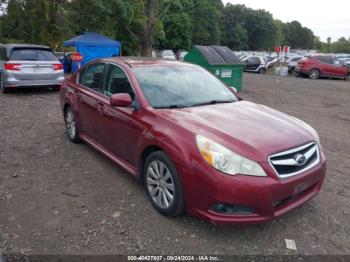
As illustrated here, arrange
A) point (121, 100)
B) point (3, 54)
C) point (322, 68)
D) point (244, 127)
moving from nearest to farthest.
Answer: point (244, 127) → point (121, 100) → point (3, 54) → point (322, 68)

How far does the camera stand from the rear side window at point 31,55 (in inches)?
396

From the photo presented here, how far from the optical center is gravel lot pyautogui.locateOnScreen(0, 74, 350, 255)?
126 inches

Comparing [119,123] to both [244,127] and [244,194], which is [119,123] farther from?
[244,194]

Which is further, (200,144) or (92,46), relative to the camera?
(92,46)

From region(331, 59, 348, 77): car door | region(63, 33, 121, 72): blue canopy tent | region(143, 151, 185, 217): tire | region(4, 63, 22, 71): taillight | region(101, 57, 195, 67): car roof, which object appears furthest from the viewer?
region(331, 59, 348, 77): car door

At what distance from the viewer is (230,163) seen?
2.98m

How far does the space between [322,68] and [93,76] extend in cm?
2053

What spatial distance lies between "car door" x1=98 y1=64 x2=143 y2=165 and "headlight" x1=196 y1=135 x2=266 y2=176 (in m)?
1.05

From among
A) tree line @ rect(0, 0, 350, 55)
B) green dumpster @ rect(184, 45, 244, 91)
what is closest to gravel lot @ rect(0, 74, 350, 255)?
green dumpster @ rect(184, 45, 244, 91)

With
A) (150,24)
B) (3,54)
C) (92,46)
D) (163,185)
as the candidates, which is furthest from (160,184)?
(150,24)

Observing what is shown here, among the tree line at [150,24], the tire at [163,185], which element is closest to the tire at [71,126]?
the tire at [163,185]

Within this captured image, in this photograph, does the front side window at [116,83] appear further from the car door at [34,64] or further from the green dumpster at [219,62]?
the green dumpster at [219,62]

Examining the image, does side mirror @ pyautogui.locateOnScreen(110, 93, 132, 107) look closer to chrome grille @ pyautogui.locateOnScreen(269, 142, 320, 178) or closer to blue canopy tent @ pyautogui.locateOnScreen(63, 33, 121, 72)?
chrome grille @ pyautogui.locateOnScreen(269, 142, 320, 178)

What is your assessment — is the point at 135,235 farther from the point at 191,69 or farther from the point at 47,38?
the point at 47,38
